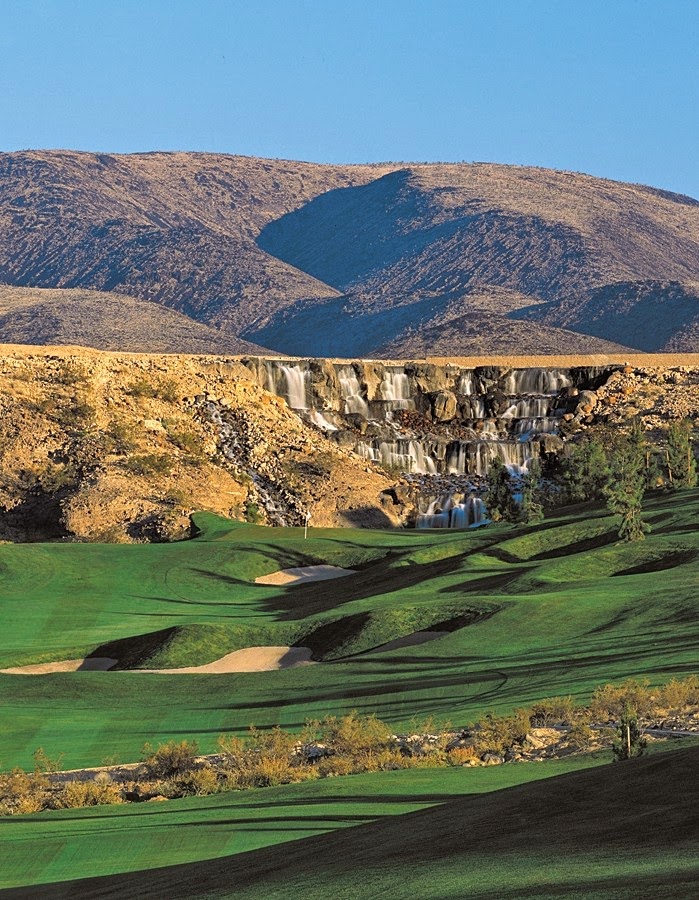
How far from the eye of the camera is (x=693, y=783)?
12547 mm

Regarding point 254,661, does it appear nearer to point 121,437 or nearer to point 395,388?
point 121,437

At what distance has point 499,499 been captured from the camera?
7344 cm

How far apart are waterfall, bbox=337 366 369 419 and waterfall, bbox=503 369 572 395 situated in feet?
28.5

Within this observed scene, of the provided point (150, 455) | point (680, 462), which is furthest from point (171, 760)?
point (150, 455)

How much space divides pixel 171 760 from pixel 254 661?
48.5 ft

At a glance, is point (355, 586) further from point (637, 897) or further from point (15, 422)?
point (637, 897)

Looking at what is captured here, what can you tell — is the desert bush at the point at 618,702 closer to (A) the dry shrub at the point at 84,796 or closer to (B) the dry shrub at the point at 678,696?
(B) the dry shrub at the point at 678,696

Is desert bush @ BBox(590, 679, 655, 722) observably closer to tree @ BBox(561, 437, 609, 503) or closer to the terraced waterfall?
tree @ BBox(561, 437, 609, 503)

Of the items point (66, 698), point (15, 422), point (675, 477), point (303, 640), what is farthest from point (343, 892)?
point (15, 422)

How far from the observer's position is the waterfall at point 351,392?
92938mm

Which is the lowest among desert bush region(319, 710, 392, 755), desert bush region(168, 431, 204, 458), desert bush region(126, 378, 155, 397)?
desert bush region(319, 710, 392, 755)

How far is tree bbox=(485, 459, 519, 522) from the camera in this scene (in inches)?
2815

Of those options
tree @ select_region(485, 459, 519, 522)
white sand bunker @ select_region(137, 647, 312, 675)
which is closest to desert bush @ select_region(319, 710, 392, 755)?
white sand bunker @ select_region(137, 647, 312, 675)

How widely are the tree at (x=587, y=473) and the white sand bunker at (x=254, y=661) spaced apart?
120 ft
